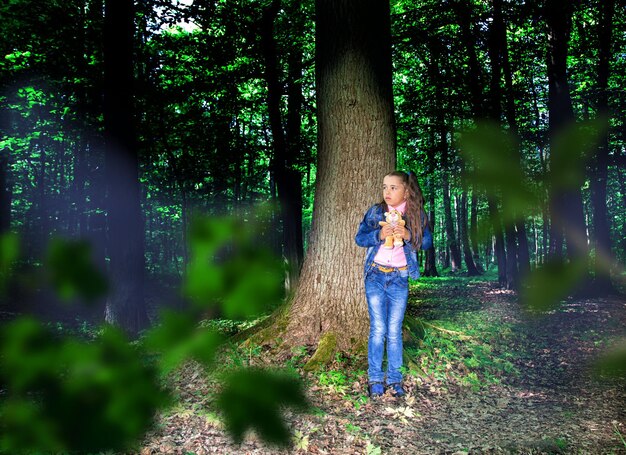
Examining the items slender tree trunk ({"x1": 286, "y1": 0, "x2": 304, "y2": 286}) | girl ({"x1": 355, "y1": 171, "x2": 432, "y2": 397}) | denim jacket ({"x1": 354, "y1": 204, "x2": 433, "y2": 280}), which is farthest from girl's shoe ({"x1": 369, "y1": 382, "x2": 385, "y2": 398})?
slender tree trunk ({"x1": 286, "y1": 0, "x2": 304, "y2": 286})

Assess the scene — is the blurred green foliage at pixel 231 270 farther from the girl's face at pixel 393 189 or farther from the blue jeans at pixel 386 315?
the blue jeans at pixel 386 315

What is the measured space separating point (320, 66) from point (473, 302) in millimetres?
8264


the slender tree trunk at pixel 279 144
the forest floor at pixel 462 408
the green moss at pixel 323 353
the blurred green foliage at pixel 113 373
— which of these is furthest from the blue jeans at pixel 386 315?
the slender tree trunk at pixel 279 144

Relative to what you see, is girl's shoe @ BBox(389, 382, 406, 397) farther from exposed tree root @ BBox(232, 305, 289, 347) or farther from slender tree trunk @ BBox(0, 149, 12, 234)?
slender tree trunk @ BBox(0, 149, 12, 234)

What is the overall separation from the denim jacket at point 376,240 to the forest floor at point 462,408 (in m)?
0.80

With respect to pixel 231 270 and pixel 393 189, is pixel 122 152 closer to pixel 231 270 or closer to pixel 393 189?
pixel 393 189

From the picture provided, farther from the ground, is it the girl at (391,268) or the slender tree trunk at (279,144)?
the slender tree trunk at (279,144)

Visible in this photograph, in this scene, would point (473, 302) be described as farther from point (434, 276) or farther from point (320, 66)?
point (434, 276)

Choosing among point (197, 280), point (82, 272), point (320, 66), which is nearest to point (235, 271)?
point (197, 280)

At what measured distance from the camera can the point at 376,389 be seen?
3941mm

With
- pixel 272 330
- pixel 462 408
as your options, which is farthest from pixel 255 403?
pixel 272 330

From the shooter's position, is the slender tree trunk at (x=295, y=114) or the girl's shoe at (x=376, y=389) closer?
the girl's shoe at (x=376, y=389)

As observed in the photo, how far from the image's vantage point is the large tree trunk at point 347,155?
4.61m

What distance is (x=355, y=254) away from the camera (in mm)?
4699
